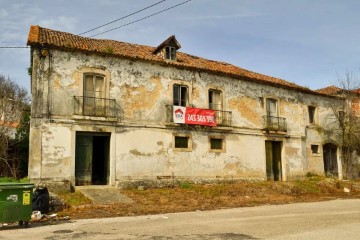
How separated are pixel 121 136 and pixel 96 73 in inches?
129

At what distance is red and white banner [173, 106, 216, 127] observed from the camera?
18719 millimetres

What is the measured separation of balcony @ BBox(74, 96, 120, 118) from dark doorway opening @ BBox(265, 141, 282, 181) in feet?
35.0

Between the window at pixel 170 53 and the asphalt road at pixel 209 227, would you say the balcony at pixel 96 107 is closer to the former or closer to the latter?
the window at pixel 170 53

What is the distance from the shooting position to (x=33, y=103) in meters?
15.2

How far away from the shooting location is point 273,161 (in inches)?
906

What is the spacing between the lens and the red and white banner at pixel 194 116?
1872 centimetres


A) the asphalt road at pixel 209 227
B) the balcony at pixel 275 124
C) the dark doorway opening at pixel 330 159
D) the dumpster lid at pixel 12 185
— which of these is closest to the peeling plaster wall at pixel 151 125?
the balcony at pixel 275 124

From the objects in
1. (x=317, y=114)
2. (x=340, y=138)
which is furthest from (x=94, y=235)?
(x=340, y=138)

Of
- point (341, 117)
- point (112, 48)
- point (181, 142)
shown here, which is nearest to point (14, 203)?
point (181, 142)

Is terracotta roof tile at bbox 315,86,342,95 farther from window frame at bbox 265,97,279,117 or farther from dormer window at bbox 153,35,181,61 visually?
dormer window at bbox 153,35,181,61

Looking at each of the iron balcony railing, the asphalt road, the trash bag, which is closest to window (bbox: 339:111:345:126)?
the iron balcony railing

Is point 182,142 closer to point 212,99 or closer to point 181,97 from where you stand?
point 181,97

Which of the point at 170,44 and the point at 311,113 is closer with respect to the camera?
the point at 170,44

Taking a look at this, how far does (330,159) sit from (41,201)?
2169 centimetres
